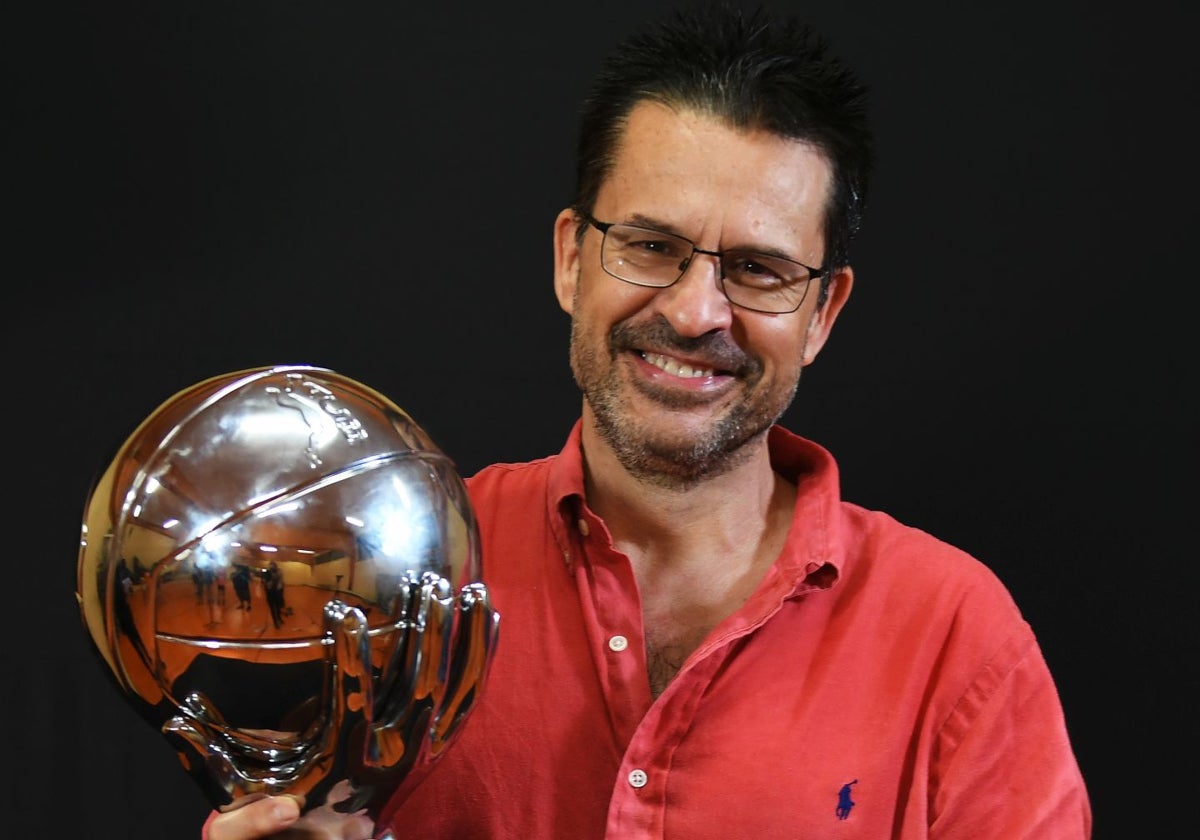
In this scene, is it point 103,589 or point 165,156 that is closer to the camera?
point 103,589

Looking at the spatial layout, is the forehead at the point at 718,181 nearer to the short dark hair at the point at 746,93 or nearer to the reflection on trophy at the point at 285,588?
the short dark hair at the point at 746,93

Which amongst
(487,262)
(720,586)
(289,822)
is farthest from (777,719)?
(487,262)

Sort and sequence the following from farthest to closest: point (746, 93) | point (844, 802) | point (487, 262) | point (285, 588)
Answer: point (487, 262), point (746, 93), point (844, 802), point (285, 588)

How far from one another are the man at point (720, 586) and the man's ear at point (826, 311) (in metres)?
0.04

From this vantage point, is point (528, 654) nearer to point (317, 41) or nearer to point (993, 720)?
point (993, 720)

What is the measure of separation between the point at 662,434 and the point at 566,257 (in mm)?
308

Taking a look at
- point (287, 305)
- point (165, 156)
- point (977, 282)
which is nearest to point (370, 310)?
point (287, 305)

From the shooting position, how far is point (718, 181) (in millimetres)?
1599

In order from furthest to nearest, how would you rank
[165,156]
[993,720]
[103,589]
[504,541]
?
[165,156]
[504,541]
[993,720]
[103,589]

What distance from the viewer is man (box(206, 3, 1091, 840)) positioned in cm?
157

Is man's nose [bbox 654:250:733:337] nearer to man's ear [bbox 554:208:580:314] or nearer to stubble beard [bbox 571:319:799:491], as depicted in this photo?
stubble beard [bbox 571:319:799:491]

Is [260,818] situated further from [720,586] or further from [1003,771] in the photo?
[1003,771]

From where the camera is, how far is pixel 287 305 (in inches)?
87.2

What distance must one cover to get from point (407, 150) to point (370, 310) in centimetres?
25
